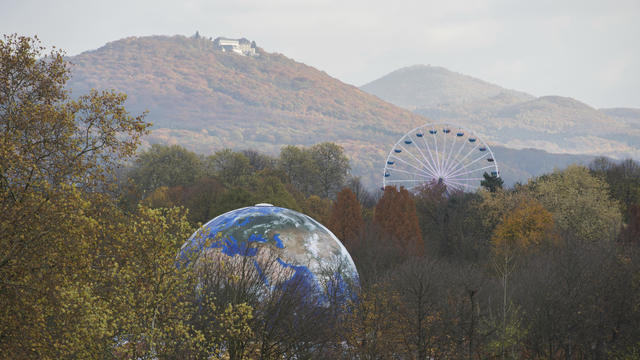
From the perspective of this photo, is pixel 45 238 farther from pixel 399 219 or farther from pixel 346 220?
pixel 399 219

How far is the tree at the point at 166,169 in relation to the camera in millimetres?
93688

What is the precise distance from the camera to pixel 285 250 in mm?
25469

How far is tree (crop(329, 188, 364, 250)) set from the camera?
5397 cm

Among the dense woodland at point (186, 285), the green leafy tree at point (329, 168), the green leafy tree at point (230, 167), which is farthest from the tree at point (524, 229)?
the green leafy tree at point (329, 168)

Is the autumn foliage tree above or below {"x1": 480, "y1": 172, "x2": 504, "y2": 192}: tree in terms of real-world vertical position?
below

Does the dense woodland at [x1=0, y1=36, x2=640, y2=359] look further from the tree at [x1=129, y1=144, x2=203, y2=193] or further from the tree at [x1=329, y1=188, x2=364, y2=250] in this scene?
the tree at [x1=129, y1=144, x2=203, y2=193]

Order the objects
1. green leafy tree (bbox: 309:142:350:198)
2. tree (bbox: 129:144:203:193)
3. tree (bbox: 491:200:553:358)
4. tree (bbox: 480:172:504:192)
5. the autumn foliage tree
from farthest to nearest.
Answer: green leafy tree (bbox: 309:142:350:198) < tree (bbox: 129:144:203:193) < tree (bbox: 480:172:504:192) < the autumn foliage tree < tree (bbox: 491:200:553:358)

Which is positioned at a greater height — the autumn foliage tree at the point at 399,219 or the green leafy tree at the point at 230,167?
the green leafy tree at the point at 230,167

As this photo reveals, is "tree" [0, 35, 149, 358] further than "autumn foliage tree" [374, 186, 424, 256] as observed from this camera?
No

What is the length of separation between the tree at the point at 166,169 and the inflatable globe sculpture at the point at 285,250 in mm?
64689

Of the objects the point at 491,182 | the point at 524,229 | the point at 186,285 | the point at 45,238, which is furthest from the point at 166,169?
the point at 186,285

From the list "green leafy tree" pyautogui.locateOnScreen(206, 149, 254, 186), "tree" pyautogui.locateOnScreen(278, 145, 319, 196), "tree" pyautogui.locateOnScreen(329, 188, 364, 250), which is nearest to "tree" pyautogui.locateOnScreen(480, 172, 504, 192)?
"tree" pyautogui.locateOnScreen(329, 188, 364, 250)

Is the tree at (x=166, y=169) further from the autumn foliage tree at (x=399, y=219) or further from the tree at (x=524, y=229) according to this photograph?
the tree at (x=524, y=229)

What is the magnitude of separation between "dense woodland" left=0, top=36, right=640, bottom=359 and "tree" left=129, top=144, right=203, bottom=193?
43.5 meters
